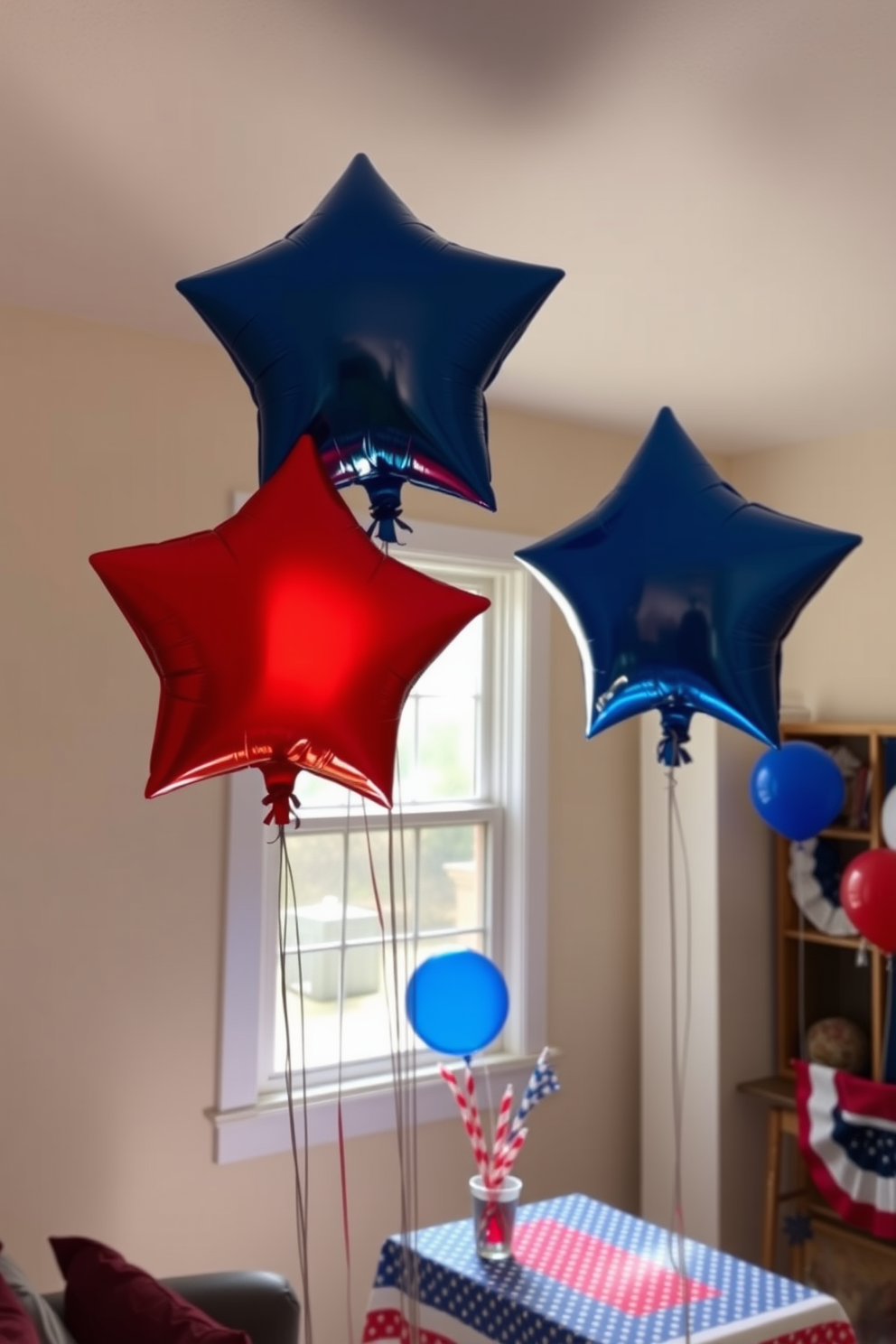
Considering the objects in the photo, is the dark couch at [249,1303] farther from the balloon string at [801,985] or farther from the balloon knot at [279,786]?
the balloon string at [801,985]

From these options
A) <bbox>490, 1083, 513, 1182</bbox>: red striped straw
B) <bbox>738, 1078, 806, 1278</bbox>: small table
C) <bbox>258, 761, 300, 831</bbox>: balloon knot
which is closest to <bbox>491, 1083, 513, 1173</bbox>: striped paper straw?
<bbox>490, 1083, 513, 1182</bbox>: red striped straw

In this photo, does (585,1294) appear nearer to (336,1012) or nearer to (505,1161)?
(505,1161)

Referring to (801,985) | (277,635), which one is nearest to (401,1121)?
(277,635)

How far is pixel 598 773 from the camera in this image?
374 cm

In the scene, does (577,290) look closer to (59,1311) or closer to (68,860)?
(68,860)

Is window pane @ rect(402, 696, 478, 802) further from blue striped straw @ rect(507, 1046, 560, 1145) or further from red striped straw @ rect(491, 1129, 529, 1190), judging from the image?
red striped straw @ rect(491, 1129, 529, 1190)

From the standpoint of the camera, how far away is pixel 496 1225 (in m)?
2.43

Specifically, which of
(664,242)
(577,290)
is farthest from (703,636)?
(577,290)

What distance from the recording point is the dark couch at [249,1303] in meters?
2.19

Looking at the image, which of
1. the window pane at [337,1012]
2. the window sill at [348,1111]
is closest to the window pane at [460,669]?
the window pane at [337,1012]

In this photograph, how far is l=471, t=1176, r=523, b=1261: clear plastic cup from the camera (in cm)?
243

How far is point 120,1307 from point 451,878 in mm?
1670

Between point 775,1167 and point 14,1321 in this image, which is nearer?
point 14,1321

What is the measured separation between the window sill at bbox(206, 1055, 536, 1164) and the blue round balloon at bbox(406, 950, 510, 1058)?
710 millimetres
